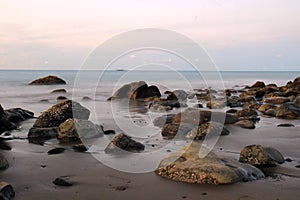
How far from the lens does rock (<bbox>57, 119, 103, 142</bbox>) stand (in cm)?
1069

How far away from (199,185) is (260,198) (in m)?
1.10

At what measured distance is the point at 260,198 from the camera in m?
5.94

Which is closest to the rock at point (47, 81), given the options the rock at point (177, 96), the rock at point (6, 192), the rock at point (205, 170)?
the rock at point (177, 96)

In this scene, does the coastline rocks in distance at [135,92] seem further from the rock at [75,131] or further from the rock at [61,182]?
the rock at [61,182]

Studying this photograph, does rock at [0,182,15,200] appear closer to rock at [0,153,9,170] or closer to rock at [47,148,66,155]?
rock at [0,153,9,170]

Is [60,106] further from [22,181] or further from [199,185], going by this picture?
[199,185]

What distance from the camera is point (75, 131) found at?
10805mm

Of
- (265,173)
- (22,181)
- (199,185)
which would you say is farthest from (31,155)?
(265,173)

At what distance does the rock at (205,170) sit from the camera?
665 cm

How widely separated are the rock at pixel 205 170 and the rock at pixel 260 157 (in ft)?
2.17

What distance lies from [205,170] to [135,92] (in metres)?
21.9

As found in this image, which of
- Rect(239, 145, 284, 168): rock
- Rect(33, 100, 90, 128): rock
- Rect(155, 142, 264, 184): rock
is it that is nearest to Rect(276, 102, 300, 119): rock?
Rect(239, 145, 284, 168): rock

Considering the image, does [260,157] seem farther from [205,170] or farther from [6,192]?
[6,192]

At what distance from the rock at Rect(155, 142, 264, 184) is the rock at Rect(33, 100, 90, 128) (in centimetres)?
623
